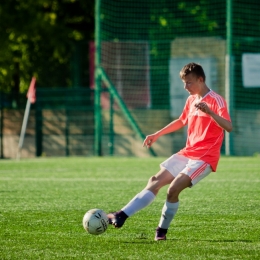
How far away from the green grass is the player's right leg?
17 cm

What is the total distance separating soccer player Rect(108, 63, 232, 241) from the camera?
6.58 meters

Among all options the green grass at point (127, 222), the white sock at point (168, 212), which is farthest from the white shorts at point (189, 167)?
the green grass at point (127, 222)

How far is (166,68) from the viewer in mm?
21156

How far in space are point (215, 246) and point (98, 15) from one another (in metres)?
14.6

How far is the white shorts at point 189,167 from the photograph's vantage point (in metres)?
6.62

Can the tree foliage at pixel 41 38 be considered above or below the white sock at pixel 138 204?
above

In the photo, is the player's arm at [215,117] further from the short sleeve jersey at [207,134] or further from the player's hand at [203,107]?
the short sleeve jersey at [207,134]

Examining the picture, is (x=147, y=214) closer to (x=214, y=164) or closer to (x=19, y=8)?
(x=214, y=164)

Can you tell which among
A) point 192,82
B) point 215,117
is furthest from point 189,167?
point 192,82

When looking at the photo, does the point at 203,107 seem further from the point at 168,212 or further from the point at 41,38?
the point at 41,38

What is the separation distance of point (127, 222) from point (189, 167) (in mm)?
1221

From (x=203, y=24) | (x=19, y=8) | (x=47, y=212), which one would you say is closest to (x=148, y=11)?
(x=203, y=24)

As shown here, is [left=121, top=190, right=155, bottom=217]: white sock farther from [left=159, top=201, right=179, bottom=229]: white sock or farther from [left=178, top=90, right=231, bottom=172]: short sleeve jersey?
[left=178, top=90, right=231, bottom=172]: short sleeve jersey

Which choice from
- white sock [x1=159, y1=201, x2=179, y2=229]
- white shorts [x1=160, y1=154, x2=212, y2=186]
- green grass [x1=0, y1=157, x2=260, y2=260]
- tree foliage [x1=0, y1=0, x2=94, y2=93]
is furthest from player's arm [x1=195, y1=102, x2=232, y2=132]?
tree foliage [x1=0, y1=0, x2=94, y2=93]
